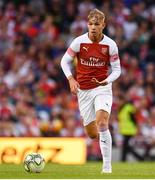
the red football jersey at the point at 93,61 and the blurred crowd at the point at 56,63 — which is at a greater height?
the red football jersey at the point at 93,61

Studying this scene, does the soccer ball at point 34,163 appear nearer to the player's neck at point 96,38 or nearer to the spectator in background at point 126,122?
the player's neck at point 96,38

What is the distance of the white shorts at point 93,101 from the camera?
42.7 feet

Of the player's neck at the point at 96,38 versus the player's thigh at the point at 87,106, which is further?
the player's thigh at the point at 87,106

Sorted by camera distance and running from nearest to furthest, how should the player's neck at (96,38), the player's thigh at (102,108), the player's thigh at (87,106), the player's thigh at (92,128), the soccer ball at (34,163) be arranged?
the player's thigh at (102,108) → the soccer ball at (34,163) → the player's neck at (96,38) → the player's thigh at (87,106) → the player's thigh at (92,128)

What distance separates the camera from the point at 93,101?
524 inches

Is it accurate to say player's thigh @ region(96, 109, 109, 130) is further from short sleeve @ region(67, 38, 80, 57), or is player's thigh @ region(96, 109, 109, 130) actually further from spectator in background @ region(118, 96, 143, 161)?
spectator in background @ region(118, 96, 143, 161)

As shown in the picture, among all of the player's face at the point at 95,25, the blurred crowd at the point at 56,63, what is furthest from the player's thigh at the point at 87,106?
the blurred crowd at the point at 56,63

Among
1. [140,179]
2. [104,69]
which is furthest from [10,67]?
[140,179]

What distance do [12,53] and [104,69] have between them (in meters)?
10.9

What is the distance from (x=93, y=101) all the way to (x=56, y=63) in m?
10.9

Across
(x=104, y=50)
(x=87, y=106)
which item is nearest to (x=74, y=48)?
(x=104, y=50)

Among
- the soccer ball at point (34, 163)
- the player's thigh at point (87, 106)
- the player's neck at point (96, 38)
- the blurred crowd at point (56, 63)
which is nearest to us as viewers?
the soccer ball at point (34, 163)

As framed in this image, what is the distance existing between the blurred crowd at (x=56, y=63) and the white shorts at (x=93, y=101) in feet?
27.3

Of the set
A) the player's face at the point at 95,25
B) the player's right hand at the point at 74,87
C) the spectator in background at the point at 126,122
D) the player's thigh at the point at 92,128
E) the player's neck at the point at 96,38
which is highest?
the player's face at the point at 95,25
